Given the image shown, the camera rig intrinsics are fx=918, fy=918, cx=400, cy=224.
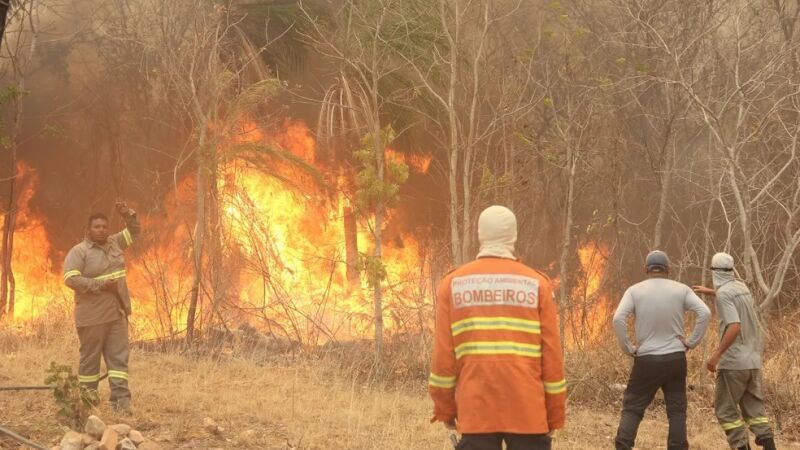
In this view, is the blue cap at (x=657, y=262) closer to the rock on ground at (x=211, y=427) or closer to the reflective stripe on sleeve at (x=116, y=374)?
the rock on ground at (x=211, y=427)

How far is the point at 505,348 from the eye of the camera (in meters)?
4.29

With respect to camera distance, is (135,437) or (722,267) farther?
(722,267)

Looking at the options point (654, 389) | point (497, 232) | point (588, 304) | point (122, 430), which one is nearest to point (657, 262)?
point (654, 389)

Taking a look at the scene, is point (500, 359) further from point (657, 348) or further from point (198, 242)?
point (198, 242)

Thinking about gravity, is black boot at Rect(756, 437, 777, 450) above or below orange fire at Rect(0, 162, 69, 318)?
below

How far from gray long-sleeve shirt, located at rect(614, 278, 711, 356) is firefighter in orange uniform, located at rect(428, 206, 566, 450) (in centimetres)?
284

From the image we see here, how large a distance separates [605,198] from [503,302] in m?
15.1

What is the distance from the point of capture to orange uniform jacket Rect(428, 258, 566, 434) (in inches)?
168

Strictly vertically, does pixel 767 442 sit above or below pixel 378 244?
below

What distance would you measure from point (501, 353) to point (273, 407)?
544cm

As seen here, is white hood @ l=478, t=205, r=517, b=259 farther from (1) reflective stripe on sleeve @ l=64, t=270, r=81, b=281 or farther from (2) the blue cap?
(1) reflective stripe on sleeve @ l=64, t=270, r=81, b=281

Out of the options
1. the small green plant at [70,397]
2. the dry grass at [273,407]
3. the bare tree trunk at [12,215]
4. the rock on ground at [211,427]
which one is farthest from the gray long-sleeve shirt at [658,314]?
the bare tree trunk at [12,215]

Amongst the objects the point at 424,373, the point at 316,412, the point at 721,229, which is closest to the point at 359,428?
the point at 316,412

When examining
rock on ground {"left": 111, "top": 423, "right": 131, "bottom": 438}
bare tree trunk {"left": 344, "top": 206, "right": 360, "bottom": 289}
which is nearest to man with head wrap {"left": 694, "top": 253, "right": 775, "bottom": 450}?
rock on ground {"left": 111, "top": 423, "right": 131, "bottom": 438}
